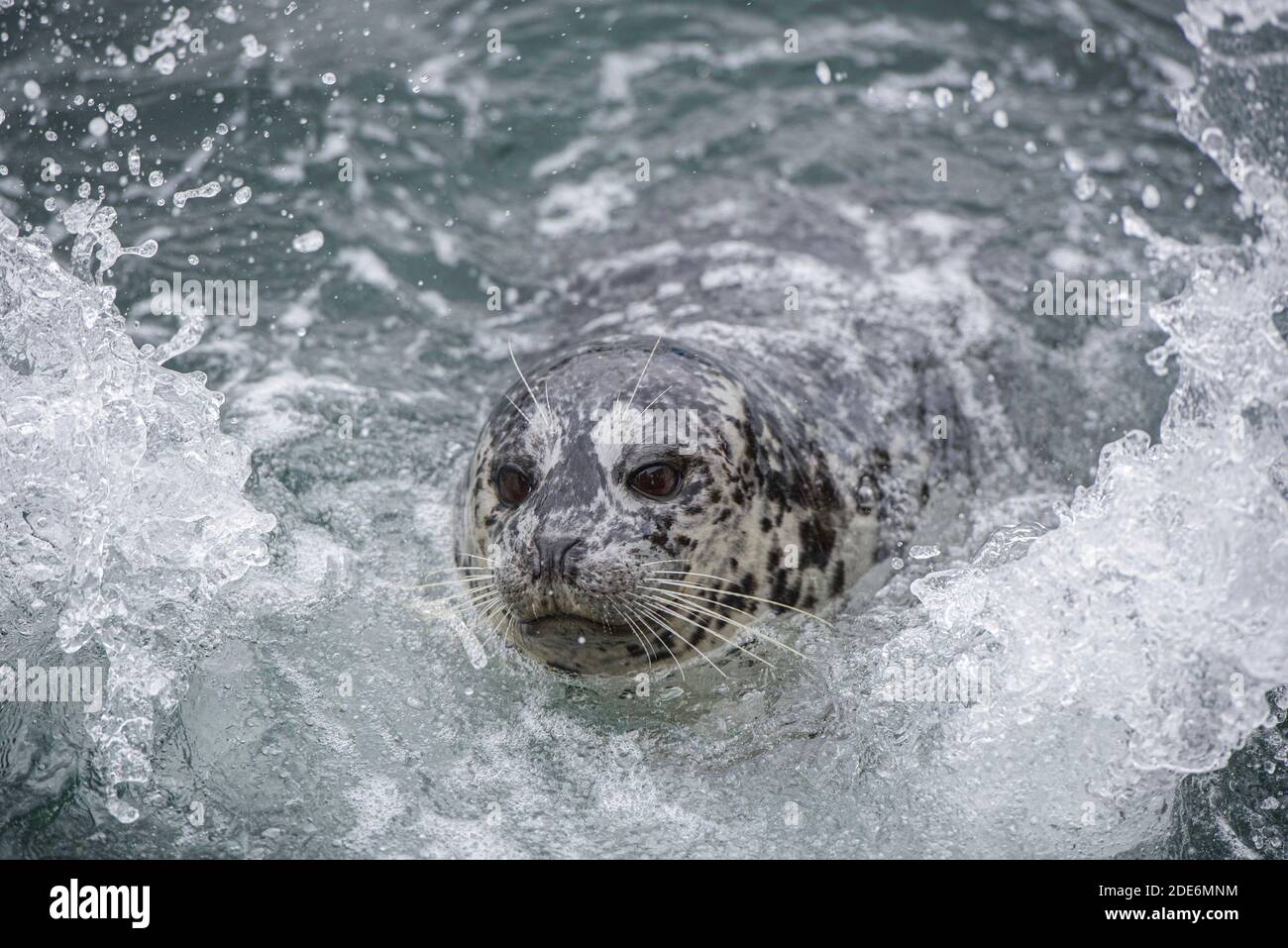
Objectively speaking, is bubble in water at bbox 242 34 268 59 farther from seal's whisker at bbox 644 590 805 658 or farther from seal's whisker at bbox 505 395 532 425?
seal's whisker at bbox 644 590 805 658

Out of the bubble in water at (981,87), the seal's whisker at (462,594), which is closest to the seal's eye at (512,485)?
the seal's whisker at (462,594)

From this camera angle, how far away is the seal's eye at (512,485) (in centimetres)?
396

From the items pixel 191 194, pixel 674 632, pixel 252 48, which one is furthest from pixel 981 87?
pixel 674 632

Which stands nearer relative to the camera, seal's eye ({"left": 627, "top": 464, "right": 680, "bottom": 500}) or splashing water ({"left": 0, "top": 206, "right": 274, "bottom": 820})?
seal's eye ({"left": 627, "top": 464, "right": 680, "bottom": 500})

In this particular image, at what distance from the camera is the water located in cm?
380

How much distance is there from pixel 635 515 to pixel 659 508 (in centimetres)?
9

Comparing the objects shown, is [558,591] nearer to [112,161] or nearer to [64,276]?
[64,276]

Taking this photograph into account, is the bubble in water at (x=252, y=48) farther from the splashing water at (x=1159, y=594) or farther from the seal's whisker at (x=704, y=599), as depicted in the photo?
the splashing water at (x=1159, y=594)

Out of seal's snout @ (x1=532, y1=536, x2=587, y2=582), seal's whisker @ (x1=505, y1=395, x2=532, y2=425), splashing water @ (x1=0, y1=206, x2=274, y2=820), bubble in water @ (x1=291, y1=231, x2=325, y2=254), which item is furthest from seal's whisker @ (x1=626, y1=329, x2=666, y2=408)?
bubble in water @ (x1=291, y1=231, x2=325, y2=254)

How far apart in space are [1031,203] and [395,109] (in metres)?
3.29

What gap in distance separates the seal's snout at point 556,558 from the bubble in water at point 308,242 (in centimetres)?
315

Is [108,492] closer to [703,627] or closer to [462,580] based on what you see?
[462,580]

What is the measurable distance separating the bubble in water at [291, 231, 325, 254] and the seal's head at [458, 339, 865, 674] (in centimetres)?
236

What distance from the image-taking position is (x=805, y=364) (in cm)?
495
